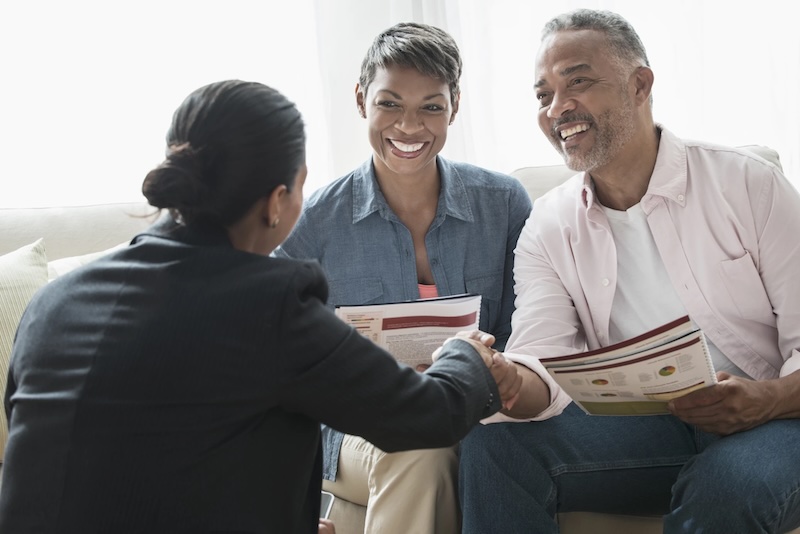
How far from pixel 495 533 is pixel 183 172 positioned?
892 mm

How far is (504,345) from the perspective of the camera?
2.13 m

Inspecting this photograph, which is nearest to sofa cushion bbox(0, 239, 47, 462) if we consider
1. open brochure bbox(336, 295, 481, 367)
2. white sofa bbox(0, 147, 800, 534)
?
white sofa bbox(0, 147, 800, 534)

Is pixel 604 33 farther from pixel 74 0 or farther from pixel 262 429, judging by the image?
pixel 74 0

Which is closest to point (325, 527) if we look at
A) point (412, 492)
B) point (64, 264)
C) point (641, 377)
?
point (412, 492)

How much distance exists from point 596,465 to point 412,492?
35 centimetres

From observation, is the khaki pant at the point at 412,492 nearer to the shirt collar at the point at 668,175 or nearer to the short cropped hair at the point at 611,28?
the shirt collar at the point at 668,175

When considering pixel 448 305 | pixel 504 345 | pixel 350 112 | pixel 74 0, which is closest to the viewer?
pixel 448 305

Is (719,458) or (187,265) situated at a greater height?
(187,265)

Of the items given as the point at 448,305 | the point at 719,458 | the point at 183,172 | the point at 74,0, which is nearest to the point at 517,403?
the point at 448,305

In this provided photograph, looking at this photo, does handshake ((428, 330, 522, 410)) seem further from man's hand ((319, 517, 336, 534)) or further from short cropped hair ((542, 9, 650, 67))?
short cropped hair ((542, 9, 650, 67))

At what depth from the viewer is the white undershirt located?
184 centimetres

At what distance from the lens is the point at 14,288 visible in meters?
2.09

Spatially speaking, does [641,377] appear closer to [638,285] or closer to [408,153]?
[638,285]

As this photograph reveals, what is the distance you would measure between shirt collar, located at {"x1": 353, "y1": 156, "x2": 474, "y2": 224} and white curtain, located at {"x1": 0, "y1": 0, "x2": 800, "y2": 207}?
1077mm
